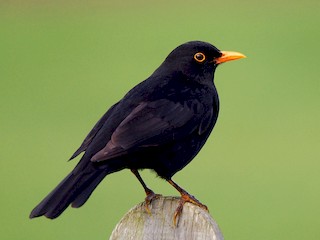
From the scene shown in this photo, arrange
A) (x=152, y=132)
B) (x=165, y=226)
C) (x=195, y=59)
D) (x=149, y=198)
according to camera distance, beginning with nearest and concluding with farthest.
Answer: (x=165, y=226) → (x=149, y=198) → (x=152, y=132) → (x=195, y=59)

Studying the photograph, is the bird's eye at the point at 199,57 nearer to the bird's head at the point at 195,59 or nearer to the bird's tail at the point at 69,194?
the bird's head at the point at 195,59

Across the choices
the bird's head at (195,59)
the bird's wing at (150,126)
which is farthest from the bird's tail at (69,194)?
the bird's head at (195,59)

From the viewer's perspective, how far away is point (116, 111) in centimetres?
516

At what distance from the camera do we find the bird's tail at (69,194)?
4238 mm

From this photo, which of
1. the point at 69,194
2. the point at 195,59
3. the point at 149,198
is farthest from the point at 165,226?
the point at 195,59

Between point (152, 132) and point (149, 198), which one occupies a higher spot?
point (152, 132)

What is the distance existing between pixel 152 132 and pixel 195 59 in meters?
1.06

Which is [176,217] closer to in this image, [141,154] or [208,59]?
[141,154]

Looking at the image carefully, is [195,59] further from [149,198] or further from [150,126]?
[149,198]

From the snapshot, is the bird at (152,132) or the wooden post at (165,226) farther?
the bird at (152,132)

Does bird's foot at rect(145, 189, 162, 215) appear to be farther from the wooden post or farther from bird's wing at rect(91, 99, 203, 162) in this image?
bird's wing at rect(91, 99, 203, 162)

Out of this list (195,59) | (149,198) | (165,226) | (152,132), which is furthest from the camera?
(195,59)

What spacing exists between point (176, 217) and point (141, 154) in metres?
1.11

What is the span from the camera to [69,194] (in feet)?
14.6
